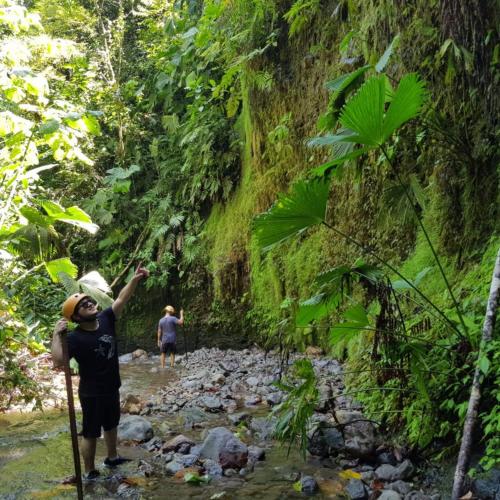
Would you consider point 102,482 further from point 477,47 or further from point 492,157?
point 477,47

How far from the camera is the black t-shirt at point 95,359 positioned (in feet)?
12.6

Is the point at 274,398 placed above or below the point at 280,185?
below

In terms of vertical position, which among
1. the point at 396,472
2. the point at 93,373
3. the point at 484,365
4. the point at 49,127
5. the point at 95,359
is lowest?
the point at 396,472

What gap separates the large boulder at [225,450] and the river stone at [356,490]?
894 millimetres

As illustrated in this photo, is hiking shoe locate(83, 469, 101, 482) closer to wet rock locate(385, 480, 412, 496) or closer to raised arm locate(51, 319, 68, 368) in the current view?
raised arm locate(51, 319, 68, 368)

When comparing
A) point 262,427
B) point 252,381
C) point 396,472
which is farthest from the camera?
point 252,381

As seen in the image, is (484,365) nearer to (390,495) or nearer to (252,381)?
(390,495)

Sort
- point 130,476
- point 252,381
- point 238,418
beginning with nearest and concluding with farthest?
1. point 130,476
2. point 238,418
3. point 252,381

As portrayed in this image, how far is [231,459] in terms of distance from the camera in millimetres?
3668

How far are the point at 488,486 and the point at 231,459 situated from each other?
1769mm

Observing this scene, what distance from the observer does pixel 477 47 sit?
3.90m

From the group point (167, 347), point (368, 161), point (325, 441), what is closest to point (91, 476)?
point (325, 441)

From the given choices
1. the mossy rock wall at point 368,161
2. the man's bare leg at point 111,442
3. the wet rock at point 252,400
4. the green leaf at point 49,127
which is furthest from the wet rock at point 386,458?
the green leaf at point 49,127

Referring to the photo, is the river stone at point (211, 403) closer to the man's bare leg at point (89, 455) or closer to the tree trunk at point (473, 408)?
the man's bare leg at point (89, 455)
